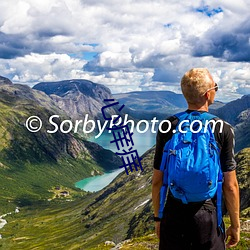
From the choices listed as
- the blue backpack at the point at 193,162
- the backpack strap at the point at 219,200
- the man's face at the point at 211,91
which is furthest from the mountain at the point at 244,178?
the blue backpack at the point at 193,162

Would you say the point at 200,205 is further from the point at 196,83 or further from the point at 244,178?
the point at 244,178

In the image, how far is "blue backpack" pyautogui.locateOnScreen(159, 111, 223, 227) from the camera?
10.2 m

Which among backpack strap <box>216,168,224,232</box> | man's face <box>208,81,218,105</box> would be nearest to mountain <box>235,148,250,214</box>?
backpack strap <box>216,168,224,232</box>

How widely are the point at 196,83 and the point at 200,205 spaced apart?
370 centimetres

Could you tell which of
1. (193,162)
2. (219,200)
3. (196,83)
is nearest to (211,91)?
(196,83)

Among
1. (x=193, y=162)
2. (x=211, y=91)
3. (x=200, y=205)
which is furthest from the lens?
(x=211, y=91)

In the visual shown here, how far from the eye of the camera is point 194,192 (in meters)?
10.4

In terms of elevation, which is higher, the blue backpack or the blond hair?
the blond hair

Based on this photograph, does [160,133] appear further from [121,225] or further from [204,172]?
[121,225]

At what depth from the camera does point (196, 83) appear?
36.3 ft

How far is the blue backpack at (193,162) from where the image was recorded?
33.6ft

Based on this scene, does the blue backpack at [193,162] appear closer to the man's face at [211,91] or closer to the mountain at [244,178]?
the man's face at [211,91]

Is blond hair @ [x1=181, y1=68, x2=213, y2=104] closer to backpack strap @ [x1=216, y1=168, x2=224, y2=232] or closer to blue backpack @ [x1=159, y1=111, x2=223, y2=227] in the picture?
blue backpack @ [x1=159, y1=111, x2=223, y2=227]

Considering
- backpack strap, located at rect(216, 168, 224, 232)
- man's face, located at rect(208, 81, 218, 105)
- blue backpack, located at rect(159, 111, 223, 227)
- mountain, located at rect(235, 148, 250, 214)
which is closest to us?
blue backpack, located at rect(159, 111, 223, 227)
